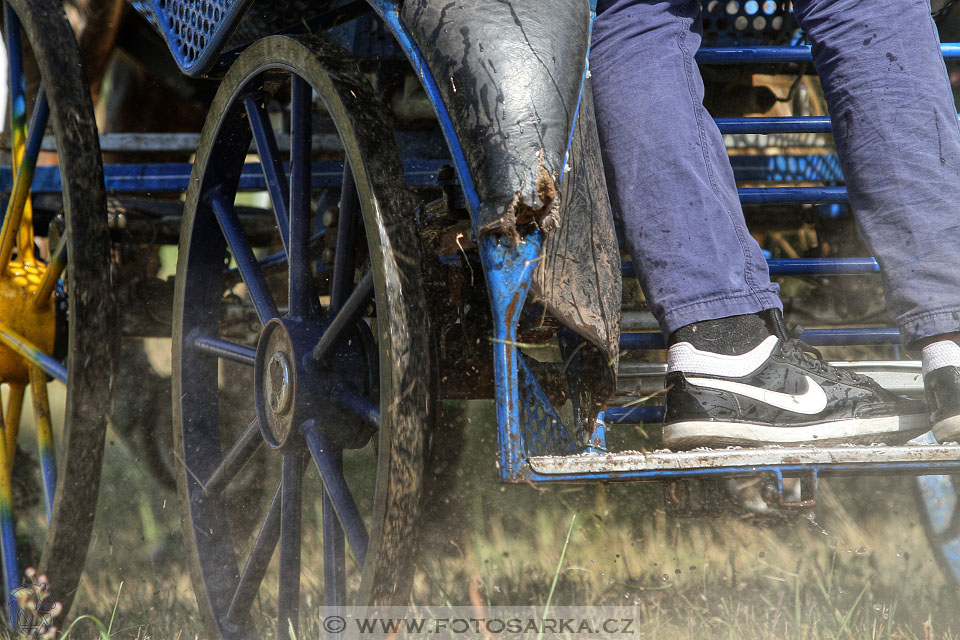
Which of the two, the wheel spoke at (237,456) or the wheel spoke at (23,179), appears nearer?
the wheel spoke at (237,456)

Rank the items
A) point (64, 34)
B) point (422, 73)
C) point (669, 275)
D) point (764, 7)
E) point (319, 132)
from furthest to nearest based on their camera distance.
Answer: point (319, 132)
point (764, 7)
point (64, 34)
point (669, 275)
point (422, 73)

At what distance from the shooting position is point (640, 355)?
210cm

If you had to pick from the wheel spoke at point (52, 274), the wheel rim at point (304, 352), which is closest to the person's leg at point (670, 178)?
the wheel rim at point (304, 352)

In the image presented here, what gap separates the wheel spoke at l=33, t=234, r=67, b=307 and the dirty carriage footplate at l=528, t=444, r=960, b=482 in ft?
3.82

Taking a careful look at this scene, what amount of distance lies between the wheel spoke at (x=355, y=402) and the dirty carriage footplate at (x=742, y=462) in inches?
11.1

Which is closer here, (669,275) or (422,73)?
(422,73)

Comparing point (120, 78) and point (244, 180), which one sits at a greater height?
point (120, 78)

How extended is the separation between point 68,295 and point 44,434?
37 centimetres

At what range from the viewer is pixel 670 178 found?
1042mm

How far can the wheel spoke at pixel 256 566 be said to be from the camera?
1264 millimetres

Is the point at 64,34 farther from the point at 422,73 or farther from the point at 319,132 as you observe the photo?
the point at 422,73

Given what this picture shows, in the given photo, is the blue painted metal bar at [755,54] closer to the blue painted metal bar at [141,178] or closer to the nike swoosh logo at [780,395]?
the nike swoosh logo at [780,395]

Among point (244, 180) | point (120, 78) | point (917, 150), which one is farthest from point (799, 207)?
point (120, 78)

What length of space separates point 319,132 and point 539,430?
1.26 m
